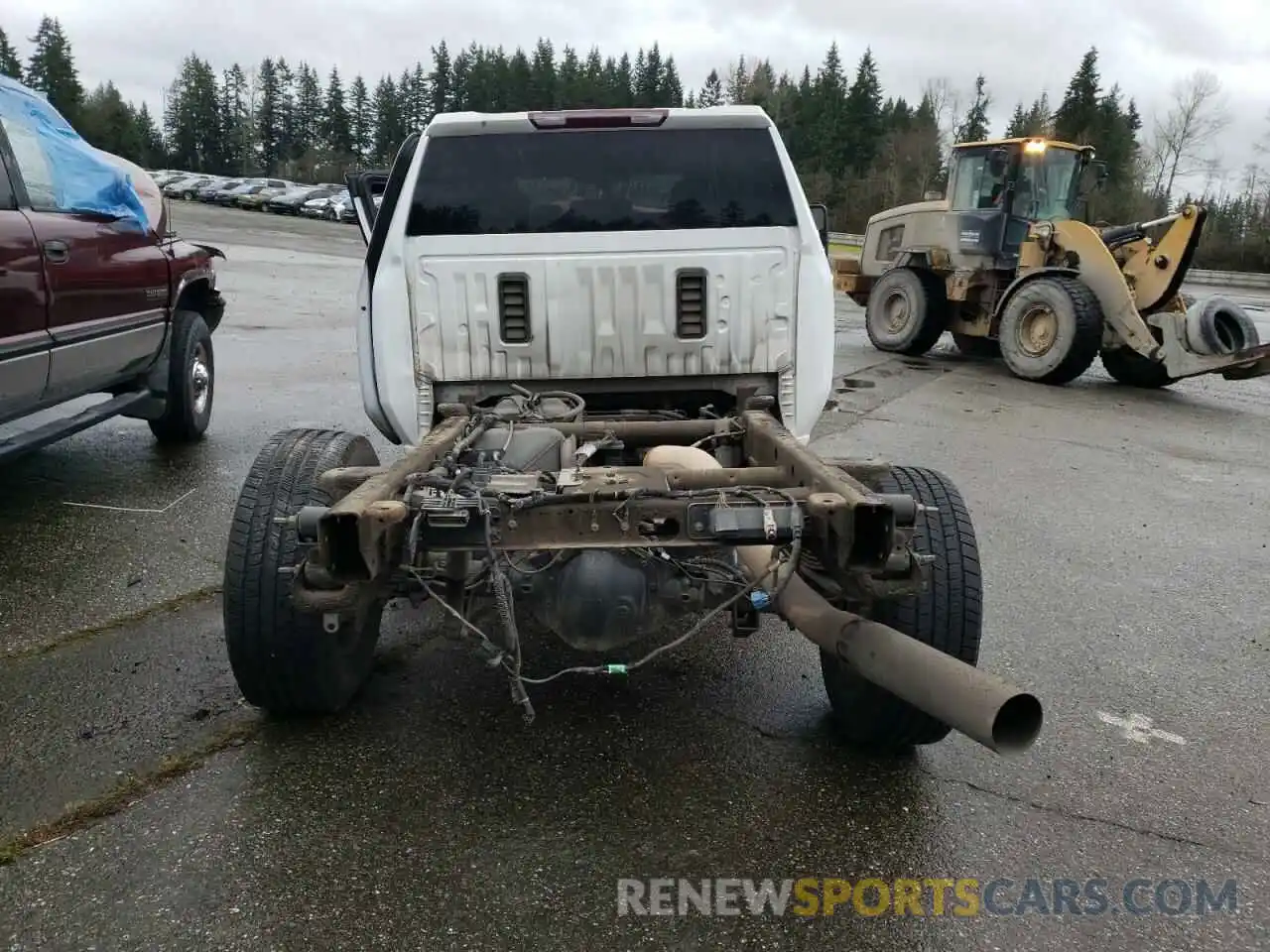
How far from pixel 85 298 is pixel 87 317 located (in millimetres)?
99

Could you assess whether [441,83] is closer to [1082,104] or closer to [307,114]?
[307,114]

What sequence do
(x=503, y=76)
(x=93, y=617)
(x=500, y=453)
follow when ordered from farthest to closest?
(x=503, y=76) → (x=93, y=617) → (x=500, y=453)

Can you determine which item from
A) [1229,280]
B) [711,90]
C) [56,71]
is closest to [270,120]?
[56,71]

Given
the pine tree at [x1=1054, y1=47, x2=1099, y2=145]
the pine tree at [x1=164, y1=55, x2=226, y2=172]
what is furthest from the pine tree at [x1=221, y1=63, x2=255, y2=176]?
the pine tree at [x1=1054, y1=47, x2=1099, y2=145]

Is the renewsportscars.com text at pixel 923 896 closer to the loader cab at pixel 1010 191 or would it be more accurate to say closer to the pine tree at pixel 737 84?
the loader cab at pixel 1010 191

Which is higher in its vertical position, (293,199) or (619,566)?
(293,199)

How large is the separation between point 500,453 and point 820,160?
72.7 metres

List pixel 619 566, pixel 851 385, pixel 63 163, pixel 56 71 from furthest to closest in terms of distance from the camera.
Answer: pixel 56 71 < pixel 851 385 < pixel 63 163 < pixel 619 566

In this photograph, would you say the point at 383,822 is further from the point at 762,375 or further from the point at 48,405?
the point at 48,405

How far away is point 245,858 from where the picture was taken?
8.14 feet

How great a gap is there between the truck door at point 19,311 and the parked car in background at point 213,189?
46155mm

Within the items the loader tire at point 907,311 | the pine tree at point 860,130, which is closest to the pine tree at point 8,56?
the pine tree at point 860,130

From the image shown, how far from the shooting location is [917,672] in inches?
87.7

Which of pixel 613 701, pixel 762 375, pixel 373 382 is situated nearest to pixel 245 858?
pixel 613 701
